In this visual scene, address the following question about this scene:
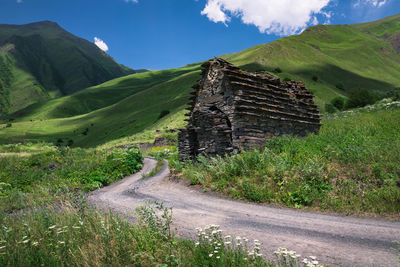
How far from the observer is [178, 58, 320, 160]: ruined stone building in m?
13.6

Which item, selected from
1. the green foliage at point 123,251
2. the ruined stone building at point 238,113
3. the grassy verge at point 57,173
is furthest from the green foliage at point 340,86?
the green foliage at point 123,251

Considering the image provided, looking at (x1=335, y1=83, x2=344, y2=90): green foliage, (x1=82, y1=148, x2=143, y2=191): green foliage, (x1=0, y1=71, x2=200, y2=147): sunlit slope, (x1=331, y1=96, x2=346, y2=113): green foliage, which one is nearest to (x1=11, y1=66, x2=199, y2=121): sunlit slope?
(x1=0, y1=71, x2=200, y2=147): sunlit slope

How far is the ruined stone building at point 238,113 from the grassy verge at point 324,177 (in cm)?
284

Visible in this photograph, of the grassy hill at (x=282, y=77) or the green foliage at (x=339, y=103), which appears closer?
the green foliage at (x=339, y=103)

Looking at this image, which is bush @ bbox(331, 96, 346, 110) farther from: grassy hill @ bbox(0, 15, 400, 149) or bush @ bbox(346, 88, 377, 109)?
grassy hill @ bbox(0, 15, 400, 149)

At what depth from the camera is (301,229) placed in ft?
17.4

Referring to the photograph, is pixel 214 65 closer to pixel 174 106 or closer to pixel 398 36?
pixel 174 106

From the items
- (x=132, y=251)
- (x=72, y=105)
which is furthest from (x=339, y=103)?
(x=72, y=105)

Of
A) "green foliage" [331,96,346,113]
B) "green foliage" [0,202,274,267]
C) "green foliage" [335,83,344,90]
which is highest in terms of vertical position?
"green foliage" [335,83,344,90]

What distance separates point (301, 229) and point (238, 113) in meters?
8.95

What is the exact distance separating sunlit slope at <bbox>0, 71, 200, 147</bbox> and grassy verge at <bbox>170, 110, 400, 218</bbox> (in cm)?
4392

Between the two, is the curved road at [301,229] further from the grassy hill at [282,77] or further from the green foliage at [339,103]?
the green foliage at [339,103]

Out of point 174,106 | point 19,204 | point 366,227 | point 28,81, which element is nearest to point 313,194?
point 366,227

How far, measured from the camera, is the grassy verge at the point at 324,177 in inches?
264
